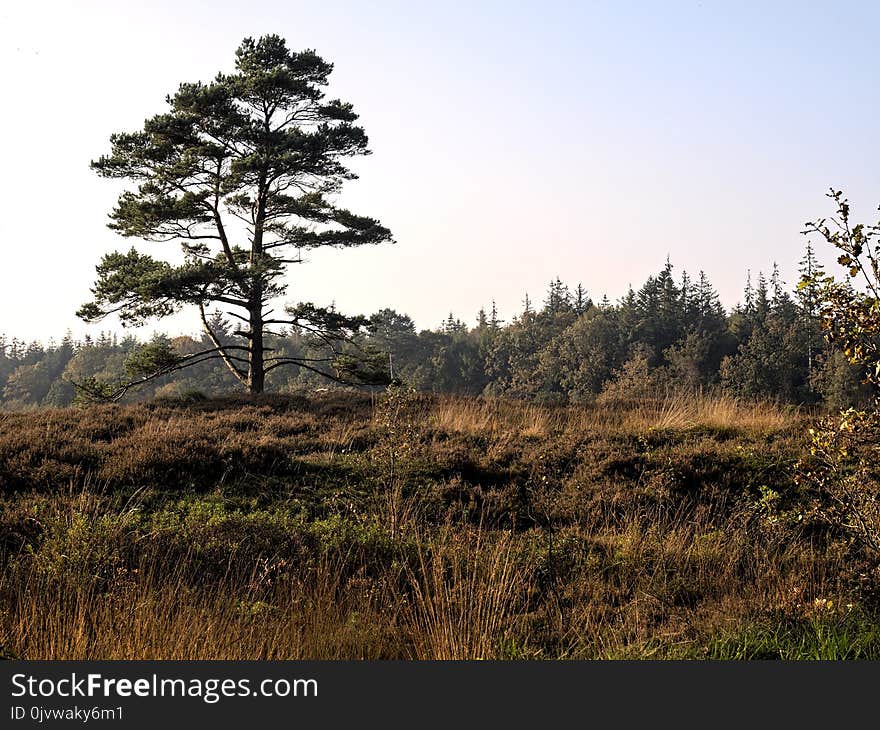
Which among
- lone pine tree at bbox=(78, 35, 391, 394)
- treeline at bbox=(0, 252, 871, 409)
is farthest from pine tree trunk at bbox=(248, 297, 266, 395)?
treeline at bbox=(0, 252, 871, 409)

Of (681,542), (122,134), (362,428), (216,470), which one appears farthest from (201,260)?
(681,542)

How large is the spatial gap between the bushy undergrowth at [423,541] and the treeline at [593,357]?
4675 cm

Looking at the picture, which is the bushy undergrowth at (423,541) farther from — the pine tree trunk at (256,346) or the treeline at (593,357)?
the treeline at (593,357)

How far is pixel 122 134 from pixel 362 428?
1257 centimetres

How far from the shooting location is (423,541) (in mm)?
7492

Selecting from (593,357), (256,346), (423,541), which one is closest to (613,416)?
(423,541)

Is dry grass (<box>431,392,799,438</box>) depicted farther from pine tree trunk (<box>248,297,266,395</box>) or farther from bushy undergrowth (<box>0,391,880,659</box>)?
pine tree trunk (<box>248,297,266,395</box>)

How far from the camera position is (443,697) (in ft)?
12.5

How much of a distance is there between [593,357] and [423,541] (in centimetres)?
7225

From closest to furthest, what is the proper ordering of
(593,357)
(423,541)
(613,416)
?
(423,541), (613,416), (593,357)

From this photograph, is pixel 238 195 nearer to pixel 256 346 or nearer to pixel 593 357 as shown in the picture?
pixel 256 346

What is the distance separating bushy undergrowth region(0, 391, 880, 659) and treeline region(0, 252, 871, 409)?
4675cm

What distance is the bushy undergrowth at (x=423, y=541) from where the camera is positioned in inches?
198

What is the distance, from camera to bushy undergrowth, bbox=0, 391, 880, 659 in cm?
502
